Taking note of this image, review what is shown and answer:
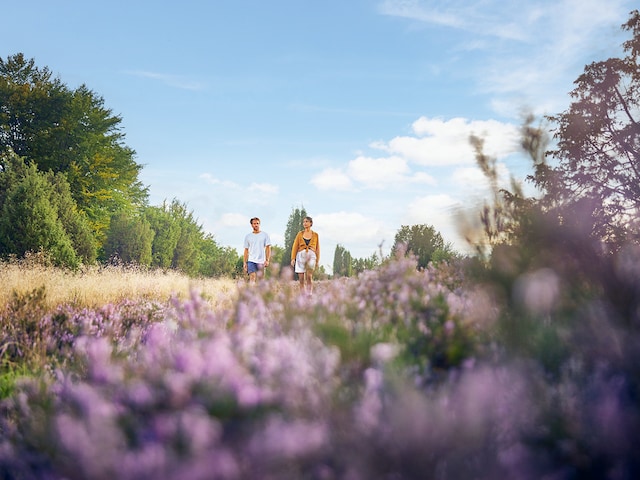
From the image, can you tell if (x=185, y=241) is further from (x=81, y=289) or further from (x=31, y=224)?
(x=81, y=289)

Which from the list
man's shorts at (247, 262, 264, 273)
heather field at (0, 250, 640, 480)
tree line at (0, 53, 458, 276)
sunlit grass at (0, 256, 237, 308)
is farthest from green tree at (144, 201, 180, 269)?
heather field at (0, 250, 640, 480)

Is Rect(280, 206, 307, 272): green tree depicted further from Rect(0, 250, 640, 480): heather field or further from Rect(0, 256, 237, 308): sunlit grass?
Rect(0, 250, 640, 480): heather field

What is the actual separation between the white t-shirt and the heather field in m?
9.00

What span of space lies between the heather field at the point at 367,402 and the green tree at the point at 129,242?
26269 millimetres

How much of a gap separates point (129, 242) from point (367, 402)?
28344 millimetres

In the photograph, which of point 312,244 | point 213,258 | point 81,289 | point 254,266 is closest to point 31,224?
point 81,289

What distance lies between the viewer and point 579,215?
5809 millimetres

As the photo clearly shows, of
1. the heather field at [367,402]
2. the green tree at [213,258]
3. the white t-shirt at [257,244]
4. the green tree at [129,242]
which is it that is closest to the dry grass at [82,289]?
the white t-shirt at [257,244]

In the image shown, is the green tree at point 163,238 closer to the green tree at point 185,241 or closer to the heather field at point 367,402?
the green tree at point 185,241

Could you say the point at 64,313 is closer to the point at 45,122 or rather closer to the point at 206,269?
the point at 45,122

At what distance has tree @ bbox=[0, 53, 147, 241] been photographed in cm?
2617

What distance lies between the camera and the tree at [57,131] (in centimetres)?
2617

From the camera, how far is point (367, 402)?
5.26 ft

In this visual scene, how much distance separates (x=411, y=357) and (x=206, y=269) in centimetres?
3648
